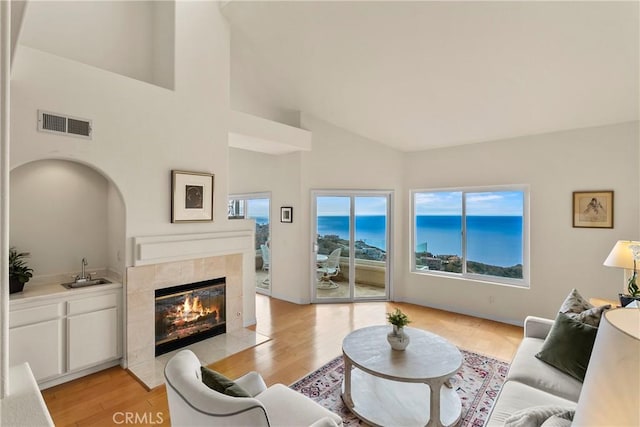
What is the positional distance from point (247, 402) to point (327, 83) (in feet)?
12.8

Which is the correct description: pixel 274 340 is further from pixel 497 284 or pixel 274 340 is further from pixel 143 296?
pixel 497 284

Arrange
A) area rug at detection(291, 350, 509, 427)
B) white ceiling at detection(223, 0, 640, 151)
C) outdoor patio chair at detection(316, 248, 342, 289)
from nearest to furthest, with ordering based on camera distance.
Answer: area rug at detection(291, 350, 509, 427) → white ceiling at detection(223, 0, 640, 151) → outdoor patio chair at detection(316, 248, 342, 289)

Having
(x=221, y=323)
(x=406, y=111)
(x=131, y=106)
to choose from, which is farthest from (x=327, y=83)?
(x=221, y=323)

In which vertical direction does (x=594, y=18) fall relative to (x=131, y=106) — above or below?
above

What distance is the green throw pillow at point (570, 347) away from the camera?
2088 millimetres

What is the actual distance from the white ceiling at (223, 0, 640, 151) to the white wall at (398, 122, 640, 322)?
0.22 meters

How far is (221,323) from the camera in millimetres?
4004

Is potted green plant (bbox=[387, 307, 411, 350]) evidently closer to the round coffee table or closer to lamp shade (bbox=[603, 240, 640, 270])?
the round coffee table

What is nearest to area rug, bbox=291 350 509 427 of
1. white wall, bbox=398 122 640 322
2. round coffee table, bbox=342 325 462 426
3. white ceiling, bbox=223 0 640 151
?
round coffee table, bbox=342 325 462 426

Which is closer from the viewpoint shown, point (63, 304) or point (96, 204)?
point (63, 304)

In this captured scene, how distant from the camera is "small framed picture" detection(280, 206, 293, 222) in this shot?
5.36 metres

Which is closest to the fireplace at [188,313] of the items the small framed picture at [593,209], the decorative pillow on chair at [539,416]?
the decorative pillow on chair at [539,416]

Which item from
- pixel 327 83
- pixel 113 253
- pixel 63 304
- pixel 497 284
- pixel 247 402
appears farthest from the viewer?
pixel 497 284

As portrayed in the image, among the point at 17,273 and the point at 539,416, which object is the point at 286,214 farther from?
the point at 539,416
